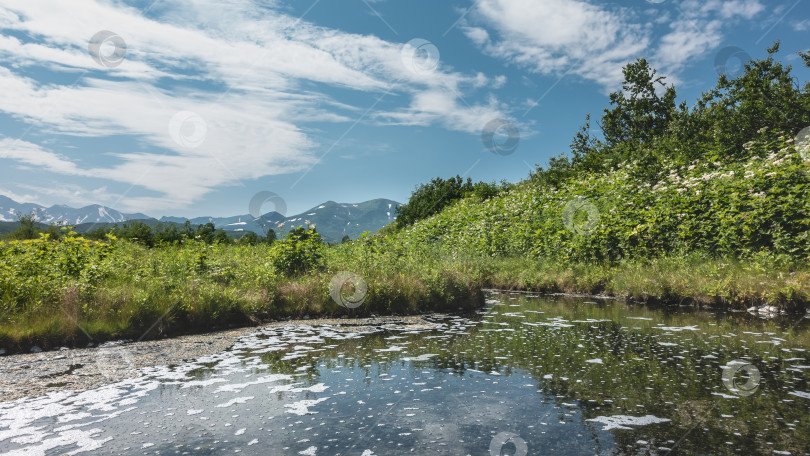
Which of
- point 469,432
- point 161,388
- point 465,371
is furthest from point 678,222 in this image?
point 161,388

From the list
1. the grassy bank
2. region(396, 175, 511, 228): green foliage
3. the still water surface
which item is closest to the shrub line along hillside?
the grassy bank

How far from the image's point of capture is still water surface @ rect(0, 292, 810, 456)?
408 centimetres

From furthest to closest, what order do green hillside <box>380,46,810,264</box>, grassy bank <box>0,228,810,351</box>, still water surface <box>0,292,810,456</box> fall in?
green hillside <box>380,46,810,264</box> < grassy bank <box>0,228,810,351</box> < still water surface <box>0,292,810,456</box>

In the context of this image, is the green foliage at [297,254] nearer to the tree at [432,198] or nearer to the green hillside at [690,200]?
the green hillside at [690,200]

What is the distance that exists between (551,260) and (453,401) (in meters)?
15.4

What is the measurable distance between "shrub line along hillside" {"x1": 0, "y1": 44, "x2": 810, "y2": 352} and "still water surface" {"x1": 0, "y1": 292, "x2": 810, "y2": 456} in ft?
9.55

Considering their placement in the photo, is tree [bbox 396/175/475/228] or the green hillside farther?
tree [bbox 396/175/475/228]

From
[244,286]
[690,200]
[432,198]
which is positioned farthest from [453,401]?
[432,198]

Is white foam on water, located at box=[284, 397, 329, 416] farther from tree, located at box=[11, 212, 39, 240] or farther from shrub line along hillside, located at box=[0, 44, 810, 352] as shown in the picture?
tree, located at box=[11, 212, 39, 240]

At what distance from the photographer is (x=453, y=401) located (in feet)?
17.3

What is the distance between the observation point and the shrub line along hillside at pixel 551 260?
9281mm

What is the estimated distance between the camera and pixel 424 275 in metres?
13.5

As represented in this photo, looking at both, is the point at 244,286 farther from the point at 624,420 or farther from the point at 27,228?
the point at 27,228

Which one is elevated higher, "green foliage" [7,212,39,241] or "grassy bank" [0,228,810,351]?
"green foliage" [7,212,39,241]
